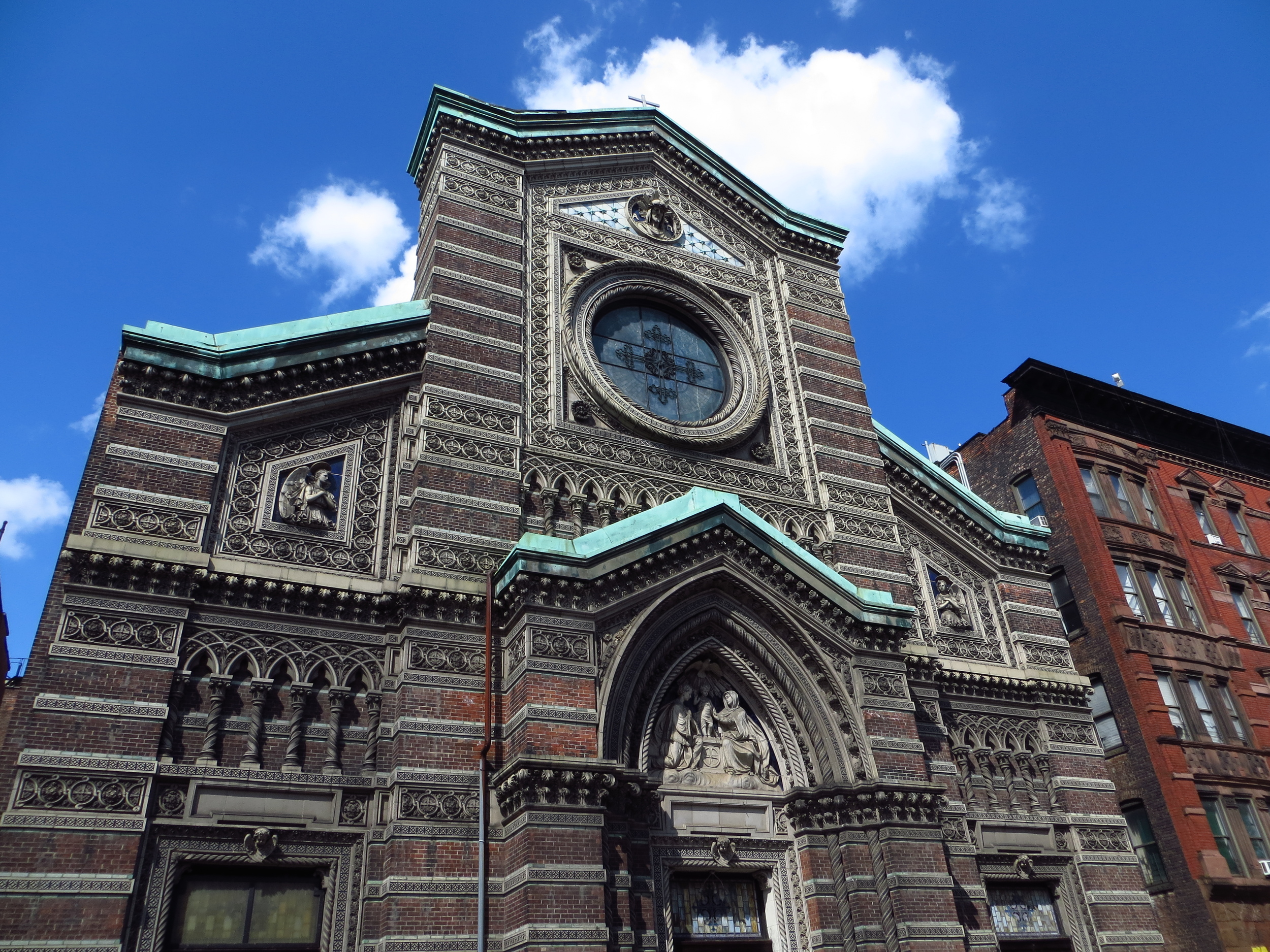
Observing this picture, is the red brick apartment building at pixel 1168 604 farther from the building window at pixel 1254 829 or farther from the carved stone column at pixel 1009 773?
the carved stone column at pixel 1009 773

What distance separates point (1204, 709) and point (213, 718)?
2312 cm

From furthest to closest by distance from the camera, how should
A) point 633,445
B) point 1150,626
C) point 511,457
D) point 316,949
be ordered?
point 1150,626, point 633,445, point 511,457, point 316,949

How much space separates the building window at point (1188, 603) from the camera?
86.0 ft

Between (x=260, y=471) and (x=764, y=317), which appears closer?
(x=260, y=471)

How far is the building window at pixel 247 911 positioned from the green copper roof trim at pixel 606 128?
1376cm

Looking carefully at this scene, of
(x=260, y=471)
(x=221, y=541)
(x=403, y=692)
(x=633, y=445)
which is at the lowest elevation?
(x=403, y=692)

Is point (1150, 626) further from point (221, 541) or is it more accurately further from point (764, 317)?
point (221, 541)

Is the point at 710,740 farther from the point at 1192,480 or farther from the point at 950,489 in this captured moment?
the point at 1192,480

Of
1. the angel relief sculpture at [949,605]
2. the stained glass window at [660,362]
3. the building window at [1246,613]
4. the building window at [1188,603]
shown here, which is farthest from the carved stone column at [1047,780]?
the building window at [1246,613]

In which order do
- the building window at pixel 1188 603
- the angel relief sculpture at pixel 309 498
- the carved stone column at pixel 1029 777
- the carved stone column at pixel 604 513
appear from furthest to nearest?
1. the building window at pixel 1188 603
2. the carved stone column at pixel 1029 777
3. the carved stone column at pixel 604 513
4. the angel relief sculpture at pixel 309 498

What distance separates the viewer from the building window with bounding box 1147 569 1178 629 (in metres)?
25.6

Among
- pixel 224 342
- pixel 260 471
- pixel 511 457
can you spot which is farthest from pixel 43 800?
pixel 511 457

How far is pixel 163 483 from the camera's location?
1380 cm

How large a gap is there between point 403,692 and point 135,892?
3.88 m
